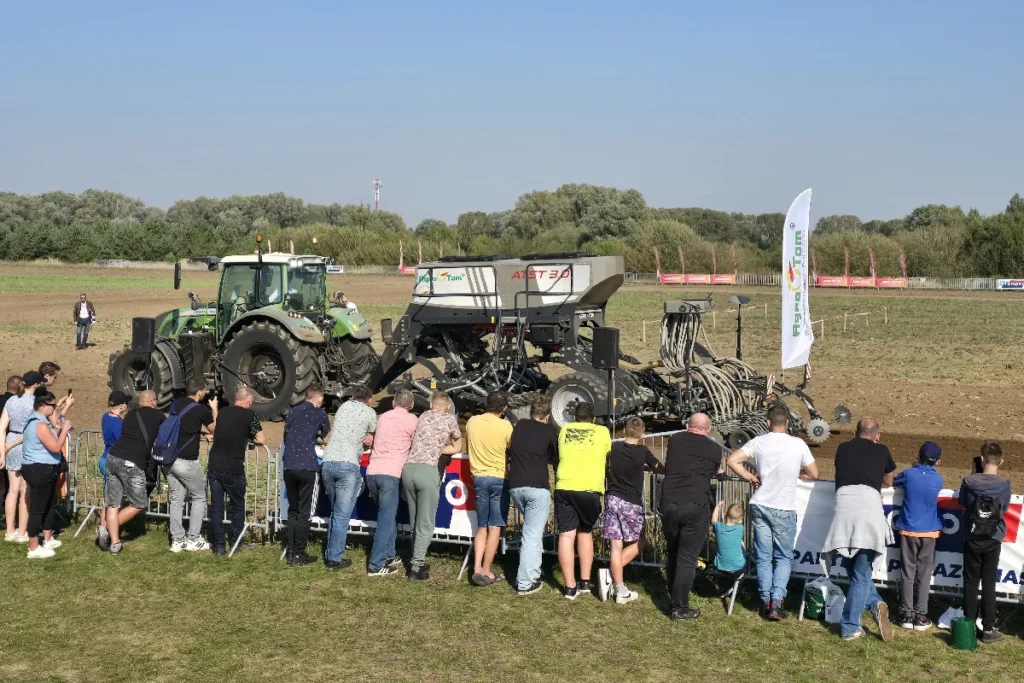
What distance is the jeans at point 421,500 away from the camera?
8.87 meters

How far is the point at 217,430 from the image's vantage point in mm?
9367

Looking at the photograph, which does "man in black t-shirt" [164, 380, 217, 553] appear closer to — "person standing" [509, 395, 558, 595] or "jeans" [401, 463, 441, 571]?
"jeans" [401, 463, 441, 571]

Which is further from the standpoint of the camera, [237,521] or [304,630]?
[237,521]

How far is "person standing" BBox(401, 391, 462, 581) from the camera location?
888 centimetres

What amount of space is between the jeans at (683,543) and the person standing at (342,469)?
263cm

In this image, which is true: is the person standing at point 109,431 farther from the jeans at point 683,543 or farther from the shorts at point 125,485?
the jeans at point 683,543

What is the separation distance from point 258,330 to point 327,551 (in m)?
7.10

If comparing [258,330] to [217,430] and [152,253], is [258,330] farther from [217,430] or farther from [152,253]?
[152,253]

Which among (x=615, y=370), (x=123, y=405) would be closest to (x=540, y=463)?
(x=123, y=405)

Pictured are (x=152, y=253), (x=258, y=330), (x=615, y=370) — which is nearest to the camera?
(x=615, y=370)

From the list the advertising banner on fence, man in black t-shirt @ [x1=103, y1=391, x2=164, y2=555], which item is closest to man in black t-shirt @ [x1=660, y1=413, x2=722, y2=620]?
the advertising banner on fence

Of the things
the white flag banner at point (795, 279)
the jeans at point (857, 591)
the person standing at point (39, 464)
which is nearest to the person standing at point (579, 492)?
the jeans at point (857, 591)

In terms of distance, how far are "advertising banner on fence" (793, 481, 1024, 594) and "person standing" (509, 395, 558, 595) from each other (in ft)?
6.47

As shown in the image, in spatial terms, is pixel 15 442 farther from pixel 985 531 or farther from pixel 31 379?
pixel 985 531
